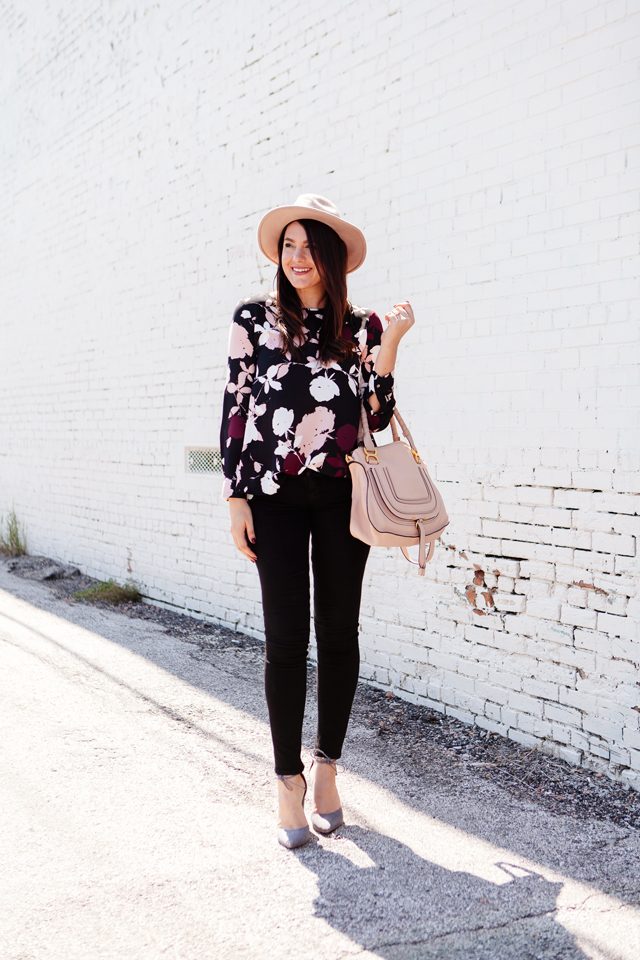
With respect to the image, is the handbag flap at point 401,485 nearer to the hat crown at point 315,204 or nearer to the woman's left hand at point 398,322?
the woman's left hand at point 398,322

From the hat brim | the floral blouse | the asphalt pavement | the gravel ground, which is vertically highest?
the hat brim

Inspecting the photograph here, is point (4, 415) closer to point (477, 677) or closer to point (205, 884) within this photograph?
point (477, 677)

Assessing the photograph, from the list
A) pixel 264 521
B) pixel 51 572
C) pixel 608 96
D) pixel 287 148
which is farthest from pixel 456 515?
pixel 51 572

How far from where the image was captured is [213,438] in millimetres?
5184

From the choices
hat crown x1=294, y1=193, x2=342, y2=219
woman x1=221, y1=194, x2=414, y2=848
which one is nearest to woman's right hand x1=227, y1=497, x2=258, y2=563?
woman x1=221, y1=194, x2=414, y2=848

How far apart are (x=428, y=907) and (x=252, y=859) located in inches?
21.7

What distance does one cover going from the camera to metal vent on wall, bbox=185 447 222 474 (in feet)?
17.2

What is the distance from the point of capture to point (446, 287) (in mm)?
3525

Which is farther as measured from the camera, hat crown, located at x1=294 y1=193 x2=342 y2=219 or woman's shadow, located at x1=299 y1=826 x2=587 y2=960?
hat crown, located at x1=294 y1=193 x2=342 y2=219

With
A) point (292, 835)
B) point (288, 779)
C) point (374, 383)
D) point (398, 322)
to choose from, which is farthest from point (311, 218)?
point (292, 835)

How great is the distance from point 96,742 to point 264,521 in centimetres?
147

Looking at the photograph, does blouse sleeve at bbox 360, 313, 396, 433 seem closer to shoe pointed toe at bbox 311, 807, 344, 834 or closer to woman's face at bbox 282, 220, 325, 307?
woman's face at bbox 282, 220, 325, 307

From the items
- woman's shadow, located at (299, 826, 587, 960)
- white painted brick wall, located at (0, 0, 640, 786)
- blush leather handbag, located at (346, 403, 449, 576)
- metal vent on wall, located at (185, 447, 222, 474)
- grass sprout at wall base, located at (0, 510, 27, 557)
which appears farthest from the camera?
grass sprout at wall base, located at (0, 510, 27, 557)

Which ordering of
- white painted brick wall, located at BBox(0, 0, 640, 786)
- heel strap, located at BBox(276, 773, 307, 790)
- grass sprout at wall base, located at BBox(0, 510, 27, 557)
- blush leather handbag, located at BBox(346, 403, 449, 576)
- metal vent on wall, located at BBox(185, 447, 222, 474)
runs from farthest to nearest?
grass sprout at wall base, located at BBox(0, 510, 27, 557), metal vent on wall, located at BBox(185, 447, 222, 474), white painted brick wall, located at BBox(0, 0, 640, 786), heel strap, located at BBox(276, 773, 307, 790), blush leather handbag, located at BBox(346, 403, 449, 576)
